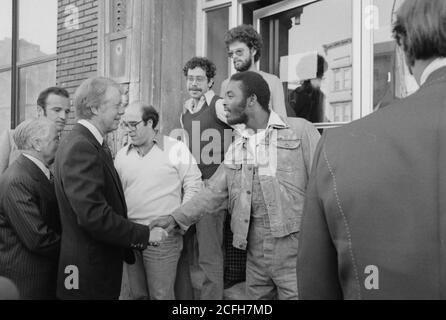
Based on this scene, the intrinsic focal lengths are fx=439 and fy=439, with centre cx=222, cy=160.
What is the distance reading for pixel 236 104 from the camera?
3350 mm

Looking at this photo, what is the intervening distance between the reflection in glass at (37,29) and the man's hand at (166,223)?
5.49 metres

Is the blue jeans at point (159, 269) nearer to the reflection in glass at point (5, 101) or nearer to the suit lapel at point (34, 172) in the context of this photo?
the suit lapel at point (34, 172)

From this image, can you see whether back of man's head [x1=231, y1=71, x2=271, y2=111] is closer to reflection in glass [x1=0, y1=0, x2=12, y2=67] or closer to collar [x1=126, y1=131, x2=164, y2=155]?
collar [x1=126, y1=131, x2=164, y2=155]

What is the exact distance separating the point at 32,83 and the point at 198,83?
213 inches

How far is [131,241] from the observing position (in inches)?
112

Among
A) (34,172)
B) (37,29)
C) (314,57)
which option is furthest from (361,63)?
(37,29)

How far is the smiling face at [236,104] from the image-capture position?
3340 mm

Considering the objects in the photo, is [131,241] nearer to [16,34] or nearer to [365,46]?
[365,46]

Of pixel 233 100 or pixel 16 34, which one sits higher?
pixel 16 34

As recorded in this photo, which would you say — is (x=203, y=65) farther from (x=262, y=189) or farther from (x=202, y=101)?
(x=262, y=189)

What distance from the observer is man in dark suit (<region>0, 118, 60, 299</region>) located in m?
2.76
